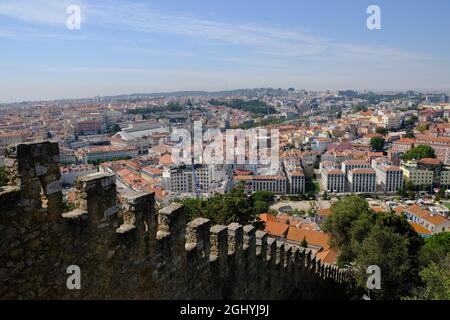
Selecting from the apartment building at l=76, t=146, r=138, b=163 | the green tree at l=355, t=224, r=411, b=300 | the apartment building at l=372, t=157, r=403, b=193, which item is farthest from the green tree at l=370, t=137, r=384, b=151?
the green tree at l=355, t=224, r=411, b=300

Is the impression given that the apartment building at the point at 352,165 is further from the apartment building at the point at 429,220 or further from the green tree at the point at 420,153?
the apartment building at the point at 429,220

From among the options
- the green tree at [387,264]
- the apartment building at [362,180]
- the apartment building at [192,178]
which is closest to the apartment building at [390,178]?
the apartment building at [362,180]

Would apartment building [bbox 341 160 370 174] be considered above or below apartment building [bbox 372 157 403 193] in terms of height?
above

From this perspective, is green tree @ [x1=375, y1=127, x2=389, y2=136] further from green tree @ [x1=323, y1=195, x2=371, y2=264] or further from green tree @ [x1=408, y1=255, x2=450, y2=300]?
green tree @ [x1=408, y1=255, x2=450, y2=300]

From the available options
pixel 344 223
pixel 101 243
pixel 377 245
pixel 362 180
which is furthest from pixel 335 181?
pixel 101 243
